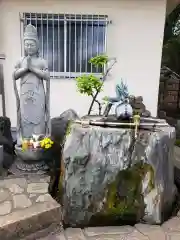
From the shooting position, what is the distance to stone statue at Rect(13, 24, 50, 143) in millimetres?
3406

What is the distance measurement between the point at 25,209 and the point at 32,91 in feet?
5.75

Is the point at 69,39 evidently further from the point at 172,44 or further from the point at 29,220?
the point at 172,44

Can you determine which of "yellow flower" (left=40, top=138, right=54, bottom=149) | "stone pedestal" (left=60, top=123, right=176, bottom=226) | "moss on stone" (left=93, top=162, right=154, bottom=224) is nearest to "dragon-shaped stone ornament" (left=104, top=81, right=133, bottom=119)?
"stone pedestal" (left=60, top=123, right=176, bottom=226)

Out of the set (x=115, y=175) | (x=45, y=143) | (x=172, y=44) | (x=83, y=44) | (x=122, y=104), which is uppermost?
(x=172, y=44)

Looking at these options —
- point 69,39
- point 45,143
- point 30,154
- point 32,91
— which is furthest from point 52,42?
point 30,154

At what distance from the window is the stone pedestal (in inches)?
105

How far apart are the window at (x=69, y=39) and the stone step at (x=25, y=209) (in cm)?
283

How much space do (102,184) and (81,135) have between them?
24.6 inches

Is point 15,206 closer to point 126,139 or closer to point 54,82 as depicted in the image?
point 126,139

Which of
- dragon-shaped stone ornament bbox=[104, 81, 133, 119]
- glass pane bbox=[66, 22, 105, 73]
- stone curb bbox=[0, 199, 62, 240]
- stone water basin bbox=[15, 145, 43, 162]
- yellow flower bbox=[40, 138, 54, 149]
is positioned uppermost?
glass pane bbox=[66, 22, 105, 73]

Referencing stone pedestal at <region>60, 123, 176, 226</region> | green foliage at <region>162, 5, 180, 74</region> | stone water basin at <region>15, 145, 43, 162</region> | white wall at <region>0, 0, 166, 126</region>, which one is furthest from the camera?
green foliage at <region>162, 5, 180, 74</region>

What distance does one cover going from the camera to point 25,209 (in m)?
2.52

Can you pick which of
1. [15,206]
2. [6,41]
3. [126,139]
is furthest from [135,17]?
[15,206]

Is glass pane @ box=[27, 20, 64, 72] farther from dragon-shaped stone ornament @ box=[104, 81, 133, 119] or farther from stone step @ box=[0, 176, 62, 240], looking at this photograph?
stone step @ box=[0, 176, 62, 240]
